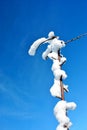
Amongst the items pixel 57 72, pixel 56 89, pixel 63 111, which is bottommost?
pixel 63 111

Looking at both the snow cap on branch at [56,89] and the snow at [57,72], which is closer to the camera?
the snow at [57,72]

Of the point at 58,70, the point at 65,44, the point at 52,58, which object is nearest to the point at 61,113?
the point at 58,70

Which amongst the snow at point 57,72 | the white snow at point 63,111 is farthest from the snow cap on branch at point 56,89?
the white snow at point 63,111

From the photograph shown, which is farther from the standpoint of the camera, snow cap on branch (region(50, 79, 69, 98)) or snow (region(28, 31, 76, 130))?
snow cap on branch (region(50, 79, 69, 98))

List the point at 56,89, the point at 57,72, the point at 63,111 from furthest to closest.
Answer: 1. the point at 57,72
2. the point at 56,89
3. the point at 63,111

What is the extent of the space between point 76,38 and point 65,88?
103 inches

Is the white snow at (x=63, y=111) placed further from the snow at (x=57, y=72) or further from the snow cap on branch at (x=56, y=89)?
the snow cap on branch at (x=56, y=89)

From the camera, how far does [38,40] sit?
11.0 metres

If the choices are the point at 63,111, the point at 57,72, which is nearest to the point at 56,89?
the point at 57,72

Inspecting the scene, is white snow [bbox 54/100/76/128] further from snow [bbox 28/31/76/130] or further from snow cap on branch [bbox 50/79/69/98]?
snow cap on branch [bbox 50/79/69/98]

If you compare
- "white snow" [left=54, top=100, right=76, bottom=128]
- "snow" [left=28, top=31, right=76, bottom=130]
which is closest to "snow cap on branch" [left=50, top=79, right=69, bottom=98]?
"snow" [left=28, top=31, right=76, bottom=130]

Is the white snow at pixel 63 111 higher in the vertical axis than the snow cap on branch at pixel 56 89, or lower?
lower

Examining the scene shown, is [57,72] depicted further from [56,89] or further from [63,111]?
[63,111]

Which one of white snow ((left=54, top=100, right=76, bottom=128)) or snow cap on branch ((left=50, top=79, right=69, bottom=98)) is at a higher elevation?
snow cap on branch ((left=50, top=79, right=69, bottom=98))
